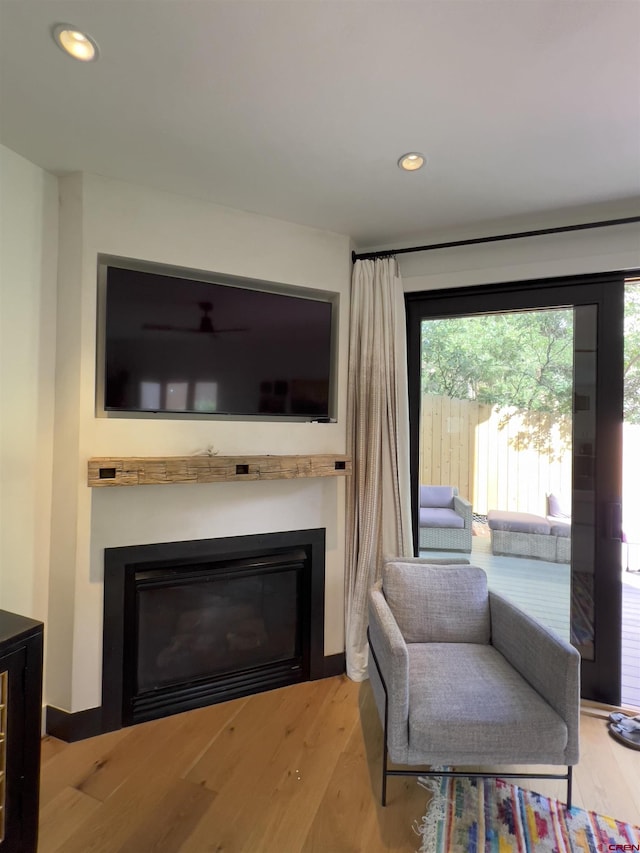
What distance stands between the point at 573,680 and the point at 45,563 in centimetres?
231

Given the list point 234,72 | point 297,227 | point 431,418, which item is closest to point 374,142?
point 234,72

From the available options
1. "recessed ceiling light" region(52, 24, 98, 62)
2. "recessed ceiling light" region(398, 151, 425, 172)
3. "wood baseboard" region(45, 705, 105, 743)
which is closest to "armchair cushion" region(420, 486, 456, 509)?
"recessed ceiling light" region(398, 151, 425, 172)

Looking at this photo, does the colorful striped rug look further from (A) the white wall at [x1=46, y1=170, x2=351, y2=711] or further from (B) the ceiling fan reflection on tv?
(B) the ceiling fan reflection on tv

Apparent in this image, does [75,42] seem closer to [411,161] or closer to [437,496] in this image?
[411,161]

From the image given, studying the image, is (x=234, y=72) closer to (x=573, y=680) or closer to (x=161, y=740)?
(x=573, y=680)

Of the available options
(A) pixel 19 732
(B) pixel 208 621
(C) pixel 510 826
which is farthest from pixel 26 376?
(C) pixel 510 826

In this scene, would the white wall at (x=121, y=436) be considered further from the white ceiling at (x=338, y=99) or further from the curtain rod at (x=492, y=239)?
the curtain rod at (x=492, y=239)

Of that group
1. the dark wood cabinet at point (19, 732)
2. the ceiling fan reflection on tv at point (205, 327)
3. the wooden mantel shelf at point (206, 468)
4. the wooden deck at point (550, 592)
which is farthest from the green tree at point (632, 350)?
the dark wood cabinet at point (19, 732)

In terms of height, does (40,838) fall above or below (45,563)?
below

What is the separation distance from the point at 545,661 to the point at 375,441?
131cm

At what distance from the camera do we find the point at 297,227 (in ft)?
7.72

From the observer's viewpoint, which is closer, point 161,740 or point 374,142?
point 374,142

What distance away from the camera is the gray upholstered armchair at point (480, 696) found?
148 centimetres

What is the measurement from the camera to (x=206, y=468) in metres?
1.98
